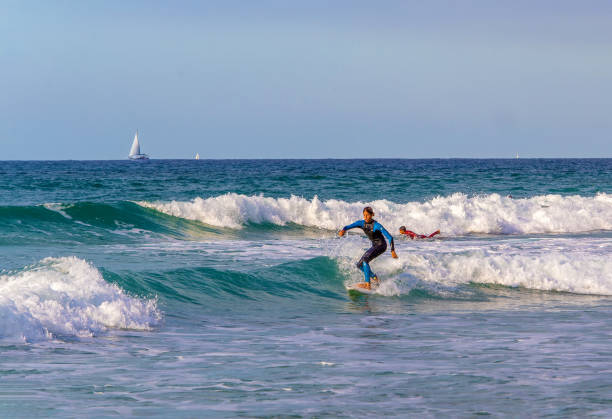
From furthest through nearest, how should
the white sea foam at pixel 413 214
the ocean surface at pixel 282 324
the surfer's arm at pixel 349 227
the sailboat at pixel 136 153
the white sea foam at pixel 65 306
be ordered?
the sailboat at pixel 136 153 < the white sea foam at pixel 413 214 < the surfer's arm at pixel 349 227 < the white sea foam at pixel 65 306 < the ocean surface at pixel 282 324

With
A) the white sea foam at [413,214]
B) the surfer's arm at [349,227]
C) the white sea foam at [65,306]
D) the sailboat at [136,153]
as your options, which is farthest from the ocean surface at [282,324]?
the sailboat at [136,153]

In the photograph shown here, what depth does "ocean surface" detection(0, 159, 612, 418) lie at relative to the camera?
738 cm

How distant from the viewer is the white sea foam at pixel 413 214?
29.4 m

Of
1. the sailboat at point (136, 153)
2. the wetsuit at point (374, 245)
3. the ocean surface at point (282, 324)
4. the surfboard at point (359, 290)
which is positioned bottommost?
the surfboard at point (359, 290)

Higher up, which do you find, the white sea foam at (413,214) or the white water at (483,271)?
the white sea foam at (413,214)

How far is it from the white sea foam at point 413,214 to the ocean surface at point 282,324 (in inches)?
94.9

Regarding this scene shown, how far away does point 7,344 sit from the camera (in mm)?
9586

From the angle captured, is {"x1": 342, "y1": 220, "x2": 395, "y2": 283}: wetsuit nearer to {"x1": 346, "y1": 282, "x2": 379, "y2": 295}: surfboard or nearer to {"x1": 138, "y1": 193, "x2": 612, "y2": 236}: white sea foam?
{"x1": 346, "y1": 282, "x2": 379, "y2": 295}: surfboard

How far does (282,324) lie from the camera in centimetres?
1202

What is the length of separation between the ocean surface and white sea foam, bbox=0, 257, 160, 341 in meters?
0.03

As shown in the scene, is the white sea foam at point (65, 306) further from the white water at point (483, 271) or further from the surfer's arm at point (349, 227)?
the white water at point (483, 271)

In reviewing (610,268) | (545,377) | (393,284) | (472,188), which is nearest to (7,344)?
(545,377)

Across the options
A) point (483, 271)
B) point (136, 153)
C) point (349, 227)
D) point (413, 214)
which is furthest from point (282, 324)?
point (136, 153)

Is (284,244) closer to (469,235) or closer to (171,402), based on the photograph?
(469,235)
